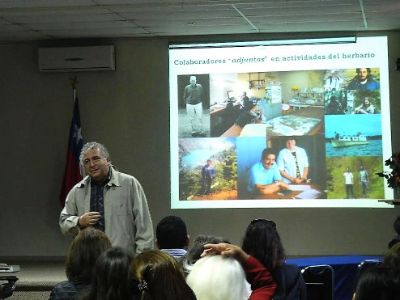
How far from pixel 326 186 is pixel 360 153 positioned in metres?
0.54

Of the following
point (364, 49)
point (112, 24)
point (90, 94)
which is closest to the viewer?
point (112, 24)

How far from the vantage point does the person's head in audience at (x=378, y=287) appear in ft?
5.91

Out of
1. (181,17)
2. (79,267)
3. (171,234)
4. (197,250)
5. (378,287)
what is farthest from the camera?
(181,17)

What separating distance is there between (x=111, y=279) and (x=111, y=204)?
1790 mm

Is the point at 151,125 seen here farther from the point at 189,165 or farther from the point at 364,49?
the point at 364,49

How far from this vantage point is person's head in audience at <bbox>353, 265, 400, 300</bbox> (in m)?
1.80

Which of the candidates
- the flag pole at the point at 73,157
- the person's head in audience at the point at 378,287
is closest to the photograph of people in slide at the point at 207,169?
the flag pole at the point at 73,157

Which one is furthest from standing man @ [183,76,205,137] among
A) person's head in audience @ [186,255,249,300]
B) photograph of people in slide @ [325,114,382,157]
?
person's head in audience @ [186,255,249,300]

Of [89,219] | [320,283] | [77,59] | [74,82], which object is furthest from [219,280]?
[74,82]

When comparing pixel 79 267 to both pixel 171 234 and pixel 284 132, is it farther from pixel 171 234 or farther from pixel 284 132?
pixel 284 132

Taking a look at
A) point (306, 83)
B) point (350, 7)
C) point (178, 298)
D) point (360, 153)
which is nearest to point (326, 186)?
point (360, 153)

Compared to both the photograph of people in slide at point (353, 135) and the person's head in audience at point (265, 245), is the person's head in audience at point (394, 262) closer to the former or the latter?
the person's head in audience at point (265, 245)

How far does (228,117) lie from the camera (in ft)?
24.4

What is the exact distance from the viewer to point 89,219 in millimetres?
3713
